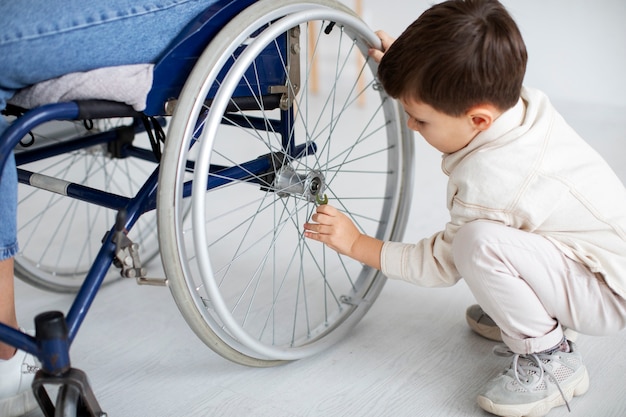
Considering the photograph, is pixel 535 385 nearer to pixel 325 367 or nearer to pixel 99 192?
pixel 325 367

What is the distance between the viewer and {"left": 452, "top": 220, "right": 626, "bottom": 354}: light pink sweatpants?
103cm

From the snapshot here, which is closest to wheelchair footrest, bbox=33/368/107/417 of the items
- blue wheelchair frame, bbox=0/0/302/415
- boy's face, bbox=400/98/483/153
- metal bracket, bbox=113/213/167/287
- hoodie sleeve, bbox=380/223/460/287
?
blue wheelchair frame, bbox=0/0/302/415

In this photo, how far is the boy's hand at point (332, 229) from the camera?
112 cm

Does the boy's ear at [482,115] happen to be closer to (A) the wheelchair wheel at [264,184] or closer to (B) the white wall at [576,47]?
(A) the wheelchair wheel at [264,184]

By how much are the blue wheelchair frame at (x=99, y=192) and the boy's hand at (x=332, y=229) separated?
0.45ft

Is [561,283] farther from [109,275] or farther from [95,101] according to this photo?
[109,275]

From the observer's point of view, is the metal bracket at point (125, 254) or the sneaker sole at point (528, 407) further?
the sneaker sole at point (528, 407)

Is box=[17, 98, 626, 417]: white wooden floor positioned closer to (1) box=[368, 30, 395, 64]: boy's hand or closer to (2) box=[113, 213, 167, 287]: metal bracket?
(2) box=[113, 213, 167, 287]: metal bracket

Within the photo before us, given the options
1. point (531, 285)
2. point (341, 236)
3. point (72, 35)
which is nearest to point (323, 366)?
point (341, 236)

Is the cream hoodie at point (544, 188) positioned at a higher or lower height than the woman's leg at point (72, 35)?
lower

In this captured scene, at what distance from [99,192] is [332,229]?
0.37 meters

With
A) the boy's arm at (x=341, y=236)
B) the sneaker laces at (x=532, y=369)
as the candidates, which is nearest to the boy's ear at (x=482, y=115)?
the boy's arm at (x=341, y=236)

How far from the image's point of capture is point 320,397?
3.77ft

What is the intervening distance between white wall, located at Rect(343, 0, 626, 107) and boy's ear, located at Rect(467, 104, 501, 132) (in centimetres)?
221
